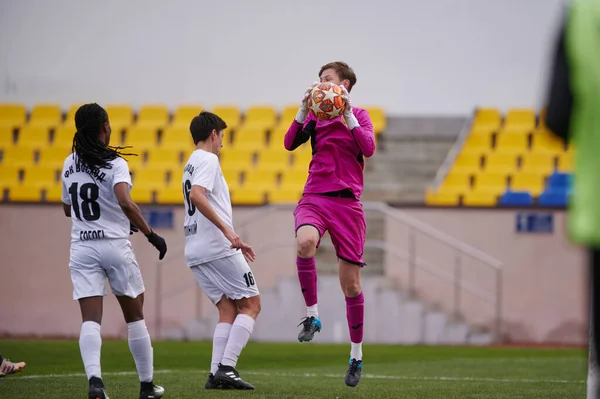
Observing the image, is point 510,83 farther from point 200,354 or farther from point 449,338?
point 200,354

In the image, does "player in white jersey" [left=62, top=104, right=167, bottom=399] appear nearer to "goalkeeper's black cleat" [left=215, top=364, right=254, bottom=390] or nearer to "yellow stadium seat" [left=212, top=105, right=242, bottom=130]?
"goalkeeper's black cleat" [left=215, top=364, right=254, bottom=390]

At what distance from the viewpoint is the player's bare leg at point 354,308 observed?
6.96m

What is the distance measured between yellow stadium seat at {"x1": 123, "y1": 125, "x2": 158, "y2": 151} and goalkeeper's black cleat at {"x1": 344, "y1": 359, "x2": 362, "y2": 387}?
37.9 ft

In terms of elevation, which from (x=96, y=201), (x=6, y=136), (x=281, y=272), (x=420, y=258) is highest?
(x=6, y=136)

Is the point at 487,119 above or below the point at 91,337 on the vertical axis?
above

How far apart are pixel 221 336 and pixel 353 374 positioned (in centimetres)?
96

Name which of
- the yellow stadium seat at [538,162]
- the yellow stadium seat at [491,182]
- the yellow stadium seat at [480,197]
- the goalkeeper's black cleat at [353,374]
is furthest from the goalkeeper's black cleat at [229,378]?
the yellow stadium seat at [538,162]

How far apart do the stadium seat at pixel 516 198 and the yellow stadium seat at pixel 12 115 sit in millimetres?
8883

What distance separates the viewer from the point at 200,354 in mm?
11977

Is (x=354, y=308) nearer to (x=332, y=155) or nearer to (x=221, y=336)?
(x=221, y=336)

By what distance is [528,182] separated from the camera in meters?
16.2

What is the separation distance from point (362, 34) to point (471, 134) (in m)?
A: 2.64

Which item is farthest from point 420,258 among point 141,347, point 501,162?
point 141,347

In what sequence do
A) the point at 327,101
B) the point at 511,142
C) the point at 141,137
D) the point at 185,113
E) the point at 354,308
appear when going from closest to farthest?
the point at 327,101 → the point at 354,308 → the point at 511,142 → the point at 141,137 → the point at 185,113
